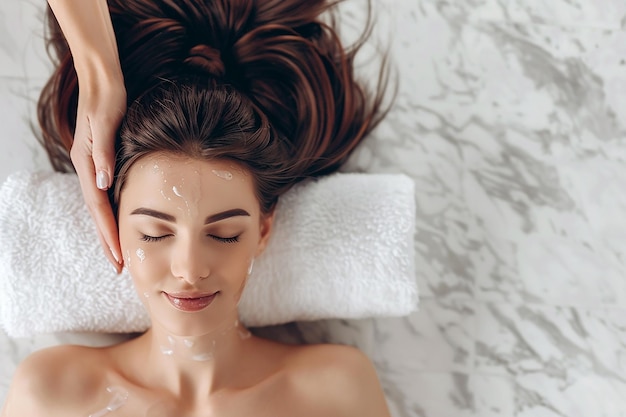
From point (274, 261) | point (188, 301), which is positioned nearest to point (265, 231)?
point (274, 261)

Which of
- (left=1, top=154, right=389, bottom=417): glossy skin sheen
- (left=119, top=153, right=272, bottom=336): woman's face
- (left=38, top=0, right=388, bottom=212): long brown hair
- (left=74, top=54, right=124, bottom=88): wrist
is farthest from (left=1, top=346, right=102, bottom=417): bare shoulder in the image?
(left=74, top=54, right=124, bottom=88): wrist

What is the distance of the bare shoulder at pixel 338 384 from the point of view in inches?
42.1

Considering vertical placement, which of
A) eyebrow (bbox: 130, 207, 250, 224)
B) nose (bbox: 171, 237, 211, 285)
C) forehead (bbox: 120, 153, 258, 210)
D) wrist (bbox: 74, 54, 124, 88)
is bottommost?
nose (bbox: 171, 237, 211, 285)

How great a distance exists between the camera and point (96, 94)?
3.22 feet

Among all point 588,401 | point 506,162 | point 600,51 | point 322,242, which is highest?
point 600,51

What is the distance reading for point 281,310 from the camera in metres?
1.15

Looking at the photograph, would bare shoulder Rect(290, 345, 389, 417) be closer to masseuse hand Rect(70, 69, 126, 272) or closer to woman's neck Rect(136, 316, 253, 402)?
woman's neck Rect(136, 316, 253, 402)

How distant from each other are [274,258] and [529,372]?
53 cm

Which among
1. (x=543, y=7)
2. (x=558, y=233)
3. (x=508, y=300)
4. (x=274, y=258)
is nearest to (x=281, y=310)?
(x=274, y=258)

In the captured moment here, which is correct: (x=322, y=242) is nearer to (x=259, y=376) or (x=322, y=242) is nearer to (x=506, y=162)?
(x=259, y=376)

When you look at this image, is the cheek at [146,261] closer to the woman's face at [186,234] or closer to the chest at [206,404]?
the woman's face at [186,234]

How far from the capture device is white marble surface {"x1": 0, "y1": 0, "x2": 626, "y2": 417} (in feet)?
4.05

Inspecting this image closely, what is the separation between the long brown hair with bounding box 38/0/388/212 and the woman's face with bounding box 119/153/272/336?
0.07m

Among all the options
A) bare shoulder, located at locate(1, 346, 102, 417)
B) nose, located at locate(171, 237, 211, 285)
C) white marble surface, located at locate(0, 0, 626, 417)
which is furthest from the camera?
white marble surface, located at locate(0, 0, 626, 417)
